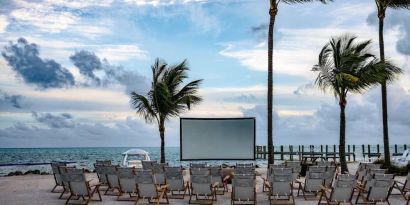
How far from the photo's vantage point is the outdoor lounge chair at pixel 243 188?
1175 cm

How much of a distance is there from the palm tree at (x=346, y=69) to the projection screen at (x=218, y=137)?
3415 millimetres

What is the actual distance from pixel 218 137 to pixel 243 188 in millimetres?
10053

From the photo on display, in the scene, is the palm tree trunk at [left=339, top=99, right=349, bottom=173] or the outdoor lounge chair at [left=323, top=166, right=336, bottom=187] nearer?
the outdoor lounge chair at [left=323, top=166, right=336, bottom=187]

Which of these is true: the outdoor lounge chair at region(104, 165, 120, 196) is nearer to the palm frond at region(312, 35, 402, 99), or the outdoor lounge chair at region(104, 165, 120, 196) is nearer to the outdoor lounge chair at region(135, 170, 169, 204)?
the outdoor lounge chair at region(135, 170, 169, 204)

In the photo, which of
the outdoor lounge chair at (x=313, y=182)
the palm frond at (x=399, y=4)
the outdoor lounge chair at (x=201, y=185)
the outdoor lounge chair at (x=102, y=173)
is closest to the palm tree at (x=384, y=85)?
the palm frond at (x=399, y=4)

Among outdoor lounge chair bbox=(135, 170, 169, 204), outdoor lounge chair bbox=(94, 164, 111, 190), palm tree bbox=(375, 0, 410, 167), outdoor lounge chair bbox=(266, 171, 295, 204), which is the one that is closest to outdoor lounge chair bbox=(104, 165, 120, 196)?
outdoor lounge chair bbox=(94, 164, 111, 190)

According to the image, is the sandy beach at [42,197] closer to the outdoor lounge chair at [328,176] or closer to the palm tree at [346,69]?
the outdoor lounge chair at [328,176]

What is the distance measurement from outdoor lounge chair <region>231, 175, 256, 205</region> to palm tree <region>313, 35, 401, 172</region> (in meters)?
10.2

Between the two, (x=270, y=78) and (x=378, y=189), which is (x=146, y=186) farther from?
(x=270, y=78)

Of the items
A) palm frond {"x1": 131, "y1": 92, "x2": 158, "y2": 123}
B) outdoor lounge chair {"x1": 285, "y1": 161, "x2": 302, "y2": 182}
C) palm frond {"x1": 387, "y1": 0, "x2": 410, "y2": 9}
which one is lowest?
outdoor lounge chair {"x1": 285, "y1": 161, "x2": 302, "y2": 182}

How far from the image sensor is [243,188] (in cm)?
1184

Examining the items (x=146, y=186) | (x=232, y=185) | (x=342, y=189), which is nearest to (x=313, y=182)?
(x=342, y=189)

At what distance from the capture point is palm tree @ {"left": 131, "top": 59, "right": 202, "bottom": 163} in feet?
76.0

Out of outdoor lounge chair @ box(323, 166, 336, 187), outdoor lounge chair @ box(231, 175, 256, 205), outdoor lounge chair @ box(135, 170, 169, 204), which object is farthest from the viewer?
outdoor lounge chair @ box(323, 166, 336, 187)
